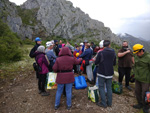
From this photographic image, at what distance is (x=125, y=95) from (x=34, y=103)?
441 centimetres

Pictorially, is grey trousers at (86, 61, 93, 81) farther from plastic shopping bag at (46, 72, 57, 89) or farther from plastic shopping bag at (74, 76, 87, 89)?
plastic shopping bag at (46, 72, 57, 89)

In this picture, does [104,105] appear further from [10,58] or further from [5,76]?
[10,58]

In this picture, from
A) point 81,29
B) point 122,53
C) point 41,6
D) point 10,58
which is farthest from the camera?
point 81,29

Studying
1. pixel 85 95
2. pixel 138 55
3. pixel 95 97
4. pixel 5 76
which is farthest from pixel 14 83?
pixel 138 55

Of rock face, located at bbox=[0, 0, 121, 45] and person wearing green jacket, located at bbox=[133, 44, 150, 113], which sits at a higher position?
rock face, located at bbox=[0, 0, 121, 45]

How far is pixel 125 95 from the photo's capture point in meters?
4.76

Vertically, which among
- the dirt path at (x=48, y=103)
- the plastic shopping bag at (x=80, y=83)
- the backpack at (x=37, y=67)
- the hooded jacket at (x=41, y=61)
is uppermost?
the hooded jacket at (x=41, y=61)

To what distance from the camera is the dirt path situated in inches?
145

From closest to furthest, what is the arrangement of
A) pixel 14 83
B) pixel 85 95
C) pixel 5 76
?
pixel 85 95 < pixel 14 83 < pixel 5 76

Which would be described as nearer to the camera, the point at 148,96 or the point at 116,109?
the point at 148,96

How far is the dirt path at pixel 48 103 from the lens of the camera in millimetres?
3682

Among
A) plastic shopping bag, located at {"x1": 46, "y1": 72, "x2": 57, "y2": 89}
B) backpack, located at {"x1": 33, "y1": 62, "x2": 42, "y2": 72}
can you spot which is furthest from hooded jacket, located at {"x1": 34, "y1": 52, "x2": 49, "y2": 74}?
plastic shopping bag, located at {"x1": 46, "y1": 72, "x2": 57, "y2": 89}

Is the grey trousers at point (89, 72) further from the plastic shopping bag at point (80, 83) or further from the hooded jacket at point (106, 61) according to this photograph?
the hooded jacket at point (106, 61)

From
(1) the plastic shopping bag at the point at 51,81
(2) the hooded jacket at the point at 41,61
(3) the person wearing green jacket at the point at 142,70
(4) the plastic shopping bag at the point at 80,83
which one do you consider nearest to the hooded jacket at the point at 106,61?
(3) the person wearing green jacket at the point at 142,70
